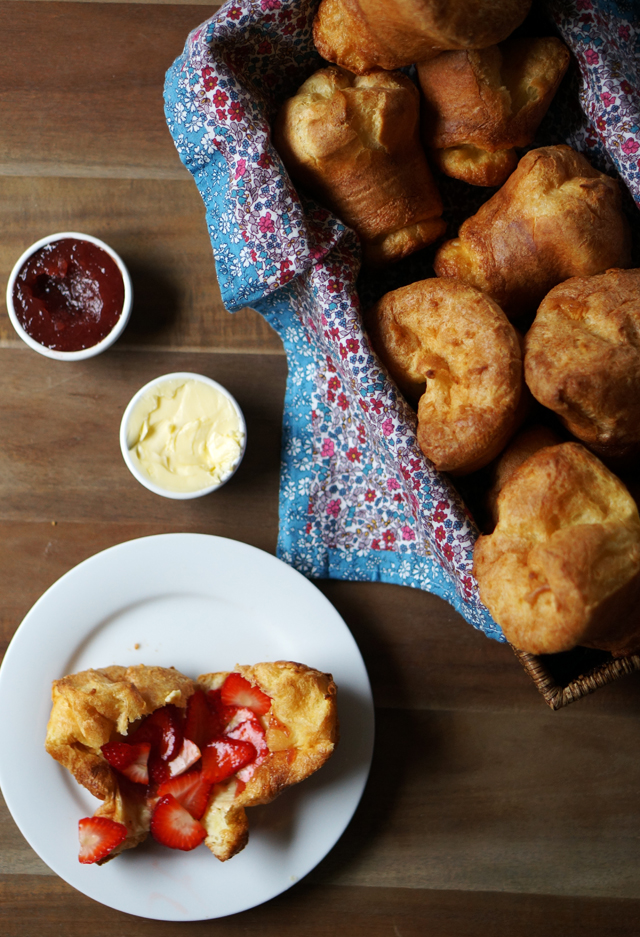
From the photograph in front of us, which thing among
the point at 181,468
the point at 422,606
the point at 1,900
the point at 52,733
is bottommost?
the point at 1,900

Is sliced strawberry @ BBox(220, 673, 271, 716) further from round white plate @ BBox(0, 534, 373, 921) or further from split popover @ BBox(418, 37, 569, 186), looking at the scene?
split popover @ BBox(418, 37, 569, 186)

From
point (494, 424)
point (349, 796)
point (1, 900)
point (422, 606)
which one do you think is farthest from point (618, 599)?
point (1, 900)

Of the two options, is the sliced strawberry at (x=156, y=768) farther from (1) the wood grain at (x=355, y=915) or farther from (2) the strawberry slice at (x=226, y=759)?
(1) the wood grain at (x=355, y=915)

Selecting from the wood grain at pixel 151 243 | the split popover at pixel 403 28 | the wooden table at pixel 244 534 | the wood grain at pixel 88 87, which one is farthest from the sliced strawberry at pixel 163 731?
the split popover at pixel 403 28

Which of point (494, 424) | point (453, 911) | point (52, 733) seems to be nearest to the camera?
point (494, 424)

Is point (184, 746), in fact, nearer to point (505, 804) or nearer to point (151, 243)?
point (505, 804)

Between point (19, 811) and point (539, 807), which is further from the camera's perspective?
point (539, 807)

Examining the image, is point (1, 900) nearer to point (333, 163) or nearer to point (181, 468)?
point (181, 468)
